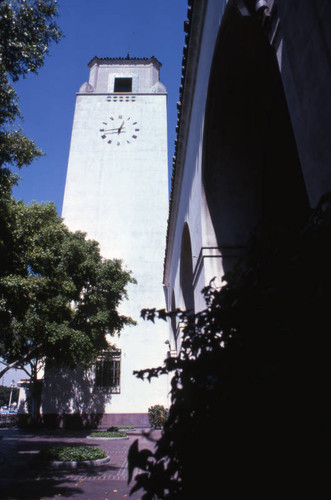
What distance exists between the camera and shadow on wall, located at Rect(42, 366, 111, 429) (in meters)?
18.6

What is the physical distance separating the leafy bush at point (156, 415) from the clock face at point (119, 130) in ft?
58.7

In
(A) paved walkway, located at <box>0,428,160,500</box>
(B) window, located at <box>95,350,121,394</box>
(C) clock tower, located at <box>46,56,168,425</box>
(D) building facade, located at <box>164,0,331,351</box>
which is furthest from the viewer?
(C) clock tower, located at <box>46,56,168,425</box>

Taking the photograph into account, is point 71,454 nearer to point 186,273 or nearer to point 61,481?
point 61,481

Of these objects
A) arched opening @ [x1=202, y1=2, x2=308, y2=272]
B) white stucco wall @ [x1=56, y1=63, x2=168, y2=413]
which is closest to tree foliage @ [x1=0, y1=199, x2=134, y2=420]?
white stucco wall @ [x1=56, y1=63, x2=168, y2=413]

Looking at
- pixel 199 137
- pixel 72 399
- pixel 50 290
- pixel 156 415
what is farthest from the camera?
pixel 72 399

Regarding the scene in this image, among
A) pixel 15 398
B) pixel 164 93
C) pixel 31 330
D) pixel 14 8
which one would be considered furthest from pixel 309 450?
pixel 15 398

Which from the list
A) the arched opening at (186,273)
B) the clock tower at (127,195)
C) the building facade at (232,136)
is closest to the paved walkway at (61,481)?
the building facade at (232,136)

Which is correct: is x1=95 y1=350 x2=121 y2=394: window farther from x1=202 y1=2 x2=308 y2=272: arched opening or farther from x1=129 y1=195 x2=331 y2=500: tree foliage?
x1=129 y1=195 x2=331 y2=500: tree foliage

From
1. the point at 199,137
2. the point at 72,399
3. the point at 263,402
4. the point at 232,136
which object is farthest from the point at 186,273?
→ the point at 72,399

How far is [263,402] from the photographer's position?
107 cm

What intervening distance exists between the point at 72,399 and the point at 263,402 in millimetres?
20178

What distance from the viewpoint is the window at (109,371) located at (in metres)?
19.1

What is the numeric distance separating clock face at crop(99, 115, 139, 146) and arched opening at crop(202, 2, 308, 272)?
20.9m

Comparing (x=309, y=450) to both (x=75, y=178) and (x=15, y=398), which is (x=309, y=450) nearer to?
(x=75, y=178)
